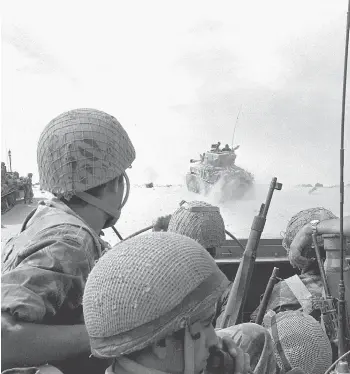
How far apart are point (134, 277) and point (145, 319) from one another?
153 mm

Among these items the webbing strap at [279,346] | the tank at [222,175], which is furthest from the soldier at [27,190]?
the webbing strap at [279,346]

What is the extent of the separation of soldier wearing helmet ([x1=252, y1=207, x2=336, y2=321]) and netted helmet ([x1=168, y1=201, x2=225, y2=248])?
79 centimetres

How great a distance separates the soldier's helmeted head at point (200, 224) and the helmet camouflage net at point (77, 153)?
1.45m

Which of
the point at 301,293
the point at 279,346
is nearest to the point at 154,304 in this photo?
the point at 279,346

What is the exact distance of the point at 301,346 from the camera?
126 inches

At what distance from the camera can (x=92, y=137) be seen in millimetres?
2529

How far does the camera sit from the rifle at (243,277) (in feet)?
11.8

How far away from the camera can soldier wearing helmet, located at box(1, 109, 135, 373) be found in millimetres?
1923

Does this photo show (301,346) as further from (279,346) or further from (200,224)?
(200,224)

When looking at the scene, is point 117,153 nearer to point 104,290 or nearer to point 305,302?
point 104,290

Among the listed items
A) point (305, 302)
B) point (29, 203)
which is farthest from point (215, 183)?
point (305, 302)

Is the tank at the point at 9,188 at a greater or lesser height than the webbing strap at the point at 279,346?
greater

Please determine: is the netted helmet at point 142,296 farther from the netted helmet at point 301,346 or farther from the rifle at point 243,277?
the rifle at point 243,277

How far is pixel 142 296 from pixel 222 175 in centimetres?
3535
